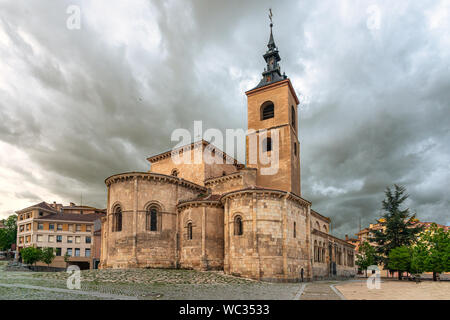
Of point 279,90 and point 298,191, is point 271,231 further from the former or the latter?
point 279,90

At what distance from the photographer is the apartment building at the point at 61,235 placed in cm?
5694

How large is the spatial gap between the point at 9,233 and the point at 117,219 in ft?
171

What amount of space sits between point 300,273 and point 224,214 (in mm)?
8028

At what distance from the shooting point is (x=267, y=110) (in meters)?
38.9

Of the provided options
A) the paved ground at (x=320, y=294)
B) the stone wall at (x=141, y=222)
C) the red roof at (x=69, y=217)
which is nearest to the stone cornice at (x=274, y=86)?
the stone wall at (x=141, y=222)

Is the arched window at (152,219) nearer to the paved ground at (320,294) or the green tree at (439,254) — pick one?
the paved ground at (320,294)

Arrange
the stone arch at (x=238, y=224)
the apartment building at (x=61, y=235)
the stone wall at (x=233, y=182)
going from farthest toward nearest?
the apartment building at (x=61, y=235) < the stone wall at (x=233, y=182) < the stone arch at (x=238, y=224)

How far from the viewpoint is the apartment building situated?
56.9 meters

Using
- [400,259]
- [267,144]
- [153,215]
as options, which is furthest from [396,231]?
[153,215]

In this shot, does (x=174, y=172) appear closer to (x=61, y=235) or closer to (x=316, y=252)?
(x=316, y=252)

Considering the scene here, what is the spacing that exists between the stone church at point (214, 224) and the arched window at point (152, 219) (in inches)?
3.4

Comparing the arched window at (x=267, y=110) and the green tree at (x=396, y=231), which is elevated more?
the arched window at (x=267, y=110)
